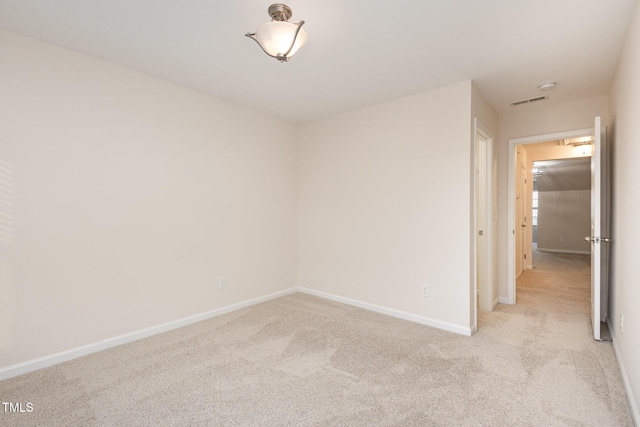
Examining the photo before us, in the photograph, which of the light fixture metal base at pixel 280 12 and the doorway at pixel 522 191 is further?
the doorway at pixel 522 191

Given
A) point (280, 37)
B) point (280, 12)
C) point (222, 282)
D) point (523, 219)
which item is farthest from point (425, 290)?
point (523, 219)

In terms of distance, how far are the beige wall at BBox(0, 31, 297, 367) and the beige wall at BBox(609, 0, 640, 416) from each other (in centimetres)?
335

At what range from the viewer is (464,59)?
2.47 m

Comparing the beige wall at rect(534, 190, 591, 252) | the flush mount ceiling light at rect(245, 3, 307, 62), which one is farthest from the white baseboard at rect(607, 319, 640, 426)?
the beige wall at rect(534, 190, 591, 252)

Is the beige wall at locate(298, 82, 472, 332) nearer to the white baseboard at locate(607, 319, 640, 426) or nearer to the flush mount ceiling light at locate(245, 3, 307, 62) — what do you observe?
the white baseboard at locate(607, 319, 640, 426)

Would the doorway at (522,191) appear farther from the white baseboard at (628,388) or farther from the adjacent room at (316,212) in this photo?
the white baseboard at (628,388)

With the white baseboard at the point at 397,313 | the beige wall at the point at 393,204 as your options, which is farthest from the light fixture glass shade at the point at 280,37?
the white baseboard at the point at 397,313

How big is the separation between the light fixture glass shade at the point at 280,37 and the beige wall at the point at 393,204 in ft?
5.95

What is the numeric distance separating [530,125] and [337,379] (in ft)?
12.0

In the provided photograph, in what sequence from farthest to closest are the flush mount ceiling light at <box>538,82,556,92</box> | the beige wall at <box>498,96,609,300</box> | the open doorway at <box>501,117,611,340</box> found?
the beige wall at <box>498,96,609,300</box>, the flush mount ceiling light at <box>538,82,556,92</box>, the open doorway at <box>501,117,611,340</box>

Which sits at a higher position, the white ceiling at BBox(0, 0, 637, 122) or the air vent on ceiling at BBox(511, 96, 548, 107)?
the white ceiling at BBox(0, 0, 637, 122)

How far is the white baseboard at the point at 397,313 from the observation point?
295cm

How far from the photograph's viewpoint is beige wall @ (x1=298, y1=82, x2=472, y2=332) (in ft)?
9.77

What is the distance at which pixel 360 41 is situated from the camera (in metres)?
2.22
